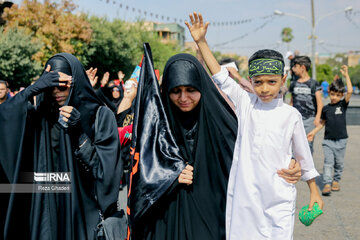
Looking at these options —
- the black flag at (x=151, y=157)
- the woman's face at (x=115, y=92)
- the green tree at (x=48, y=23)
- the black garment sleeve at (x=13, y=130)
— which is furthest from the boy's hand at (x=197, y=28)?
the green tree at (x=48, y=23)

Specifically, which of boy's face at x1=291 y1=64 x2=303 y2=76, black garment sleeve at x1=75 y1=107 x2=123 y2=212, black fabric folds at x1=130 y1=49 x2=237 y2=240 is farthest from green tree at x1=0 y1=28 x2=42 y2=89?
black fabric folds at x1=130 y1=49 x2=237 y2=240

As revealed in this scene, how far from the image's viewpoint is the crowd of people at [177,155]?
217 centimetres

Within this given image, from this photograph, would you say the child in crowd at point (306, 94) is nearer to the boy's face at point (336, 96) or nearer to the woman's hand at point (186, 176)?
the boy's face at point (336, 96)

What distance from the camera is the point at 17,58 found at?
52.2 feet

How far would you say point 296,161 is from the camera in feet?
7.46

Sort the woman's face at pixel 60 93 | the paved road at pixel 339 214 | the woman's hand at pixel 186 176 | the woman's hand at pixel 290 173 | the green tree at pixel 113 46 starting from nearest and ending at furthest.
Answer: the woman's hand at pixel 290 173, the woman's hand at pixel 186 176, the woman's face at pixel 60 93, the paved road at pixel 339 214, the green tree at pixel 113 46

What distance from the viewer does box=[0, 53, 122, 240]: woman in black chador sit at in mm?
2535

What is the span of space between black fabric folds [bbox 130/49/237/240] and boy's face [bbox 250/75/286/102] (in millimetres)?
312

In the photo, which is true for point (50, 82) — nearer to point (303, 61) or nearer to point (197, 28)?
point (197, 28)

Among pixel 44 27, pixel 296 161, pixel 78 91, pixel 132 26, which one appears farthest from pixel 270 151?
pixel 132 26

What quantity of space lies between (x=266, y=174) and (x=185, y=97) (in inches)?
26.0

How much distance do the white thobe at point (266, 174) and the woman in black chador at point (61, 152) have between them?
0.90m

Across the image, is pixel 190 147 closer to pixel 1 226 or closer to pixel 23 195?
pixel 23 195

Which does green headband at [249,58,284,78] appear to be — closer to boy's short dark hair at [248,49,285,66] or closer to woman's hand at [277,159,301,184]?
boy's short dark hair at [248,49,285,66]
